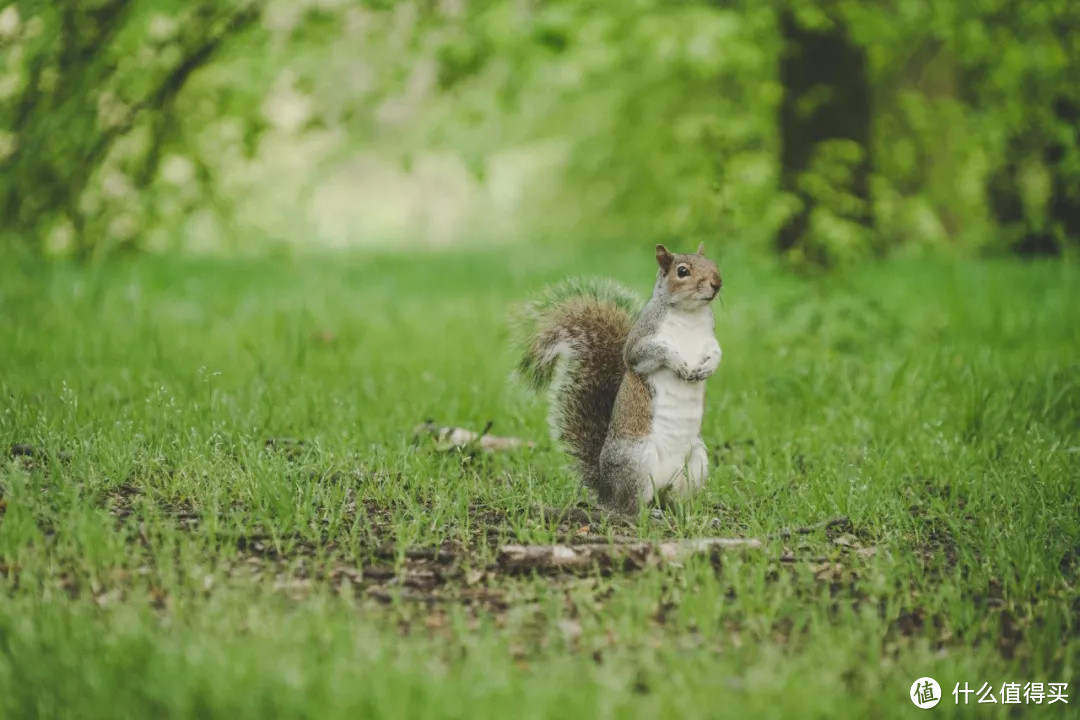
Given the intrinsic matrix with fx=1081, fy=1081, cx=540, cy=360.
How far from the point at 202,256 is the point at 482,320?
4948mm

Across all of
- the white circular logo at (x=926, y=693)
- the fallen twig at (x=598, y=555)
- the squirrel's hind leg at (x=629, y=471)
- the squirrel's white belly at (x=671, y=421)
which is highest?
the squirrel's white belly at (x=671, y=421)

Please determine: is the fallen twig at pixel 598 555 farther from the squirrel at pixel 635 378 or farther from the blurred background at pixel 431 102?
the blurred background at pixel 431 102

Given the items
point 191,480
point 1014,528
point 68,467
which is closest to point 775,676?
point 1014,528

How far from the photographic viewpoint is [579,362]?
3281mm

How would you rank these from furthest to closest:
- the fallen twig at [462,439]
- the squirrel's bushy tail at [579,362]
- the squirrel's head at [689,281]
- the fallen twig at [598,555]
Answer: the fallen twig at [462,439] → the squirrel's bushy tail at [579,362] → the squirrel's head at [689,281] → the fallen twig at [598,555]

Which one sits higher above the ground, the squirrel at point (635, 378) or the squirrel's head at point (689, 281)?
the squirrel's head at point (689, 281)

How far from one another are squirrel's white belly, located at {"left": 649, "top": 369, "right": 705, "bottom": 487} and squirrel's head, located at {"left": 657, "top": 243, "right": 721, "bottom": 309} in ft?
0.69

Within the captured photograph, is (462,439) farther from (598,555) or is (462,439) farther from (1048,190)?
(1048,190)

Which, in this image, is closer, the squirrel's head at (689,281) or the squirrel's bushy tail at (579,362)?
the squirrel's head at (689,281)

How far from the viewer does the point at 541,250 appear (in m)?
11.3

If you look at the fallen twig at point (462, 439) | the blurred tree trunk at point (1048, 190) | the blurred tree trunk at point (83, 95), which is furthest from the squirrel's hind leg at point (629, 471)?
the blurred tree trunk at point (1048, 190)

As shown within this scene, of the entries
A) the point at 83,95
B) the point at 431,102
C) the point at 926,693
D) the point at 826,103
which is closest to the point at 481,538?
the point at 926,693

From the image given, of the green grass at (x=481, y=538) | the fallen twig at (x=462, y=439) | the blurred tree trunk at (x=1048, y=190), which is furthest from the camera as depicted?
the blurred tree trunk at (x=1048, y=190)

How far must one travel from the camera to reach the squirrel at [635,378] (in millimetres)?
2996
